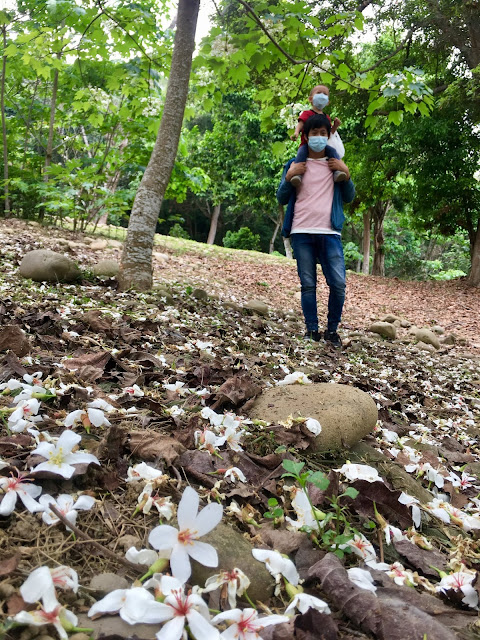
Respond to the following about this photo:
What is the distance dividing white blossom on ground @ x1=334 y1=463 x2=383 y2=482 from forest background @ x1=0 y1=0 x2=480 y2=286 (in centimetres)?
353

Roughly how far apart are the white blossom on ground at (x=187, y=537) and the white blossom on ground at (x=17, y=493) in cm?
34

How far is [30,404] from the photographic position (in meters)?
1.50

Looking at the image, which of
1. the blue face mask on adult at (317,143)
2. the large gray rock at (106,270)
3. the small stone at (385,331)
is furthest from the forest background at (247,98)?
the small stone at (385,331)

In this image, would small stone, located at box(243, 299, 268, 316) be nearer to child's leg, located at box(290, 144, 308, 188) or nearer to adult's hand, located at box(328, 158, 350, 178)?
child's leg, located at box(290, 144, 308, 188)

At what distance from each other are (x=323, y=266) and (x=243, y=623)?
3998 mm

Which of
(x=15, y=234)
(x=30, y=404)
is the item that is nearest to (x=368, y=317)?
(x=15, y=234)

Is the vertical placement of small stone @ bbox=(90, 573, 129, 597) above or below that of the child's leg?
below

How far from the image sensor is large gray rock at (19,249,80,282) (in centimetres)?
463

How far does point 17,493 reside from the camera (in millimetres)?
1112

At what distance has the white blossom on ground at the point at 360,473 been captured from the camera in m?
1.55

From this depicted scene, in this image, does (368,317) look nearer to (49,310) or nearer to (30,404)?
(49,310)

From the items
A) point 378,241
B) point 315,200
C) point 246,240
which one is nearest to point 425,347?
point 315,200

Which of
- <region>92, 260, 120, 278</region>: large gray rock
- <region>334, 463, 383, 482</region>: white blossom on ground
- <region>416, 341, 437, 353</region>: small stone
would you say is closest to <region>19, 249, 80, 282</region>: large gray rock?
<region>92, 260, 120, 278</region>: large gray rock

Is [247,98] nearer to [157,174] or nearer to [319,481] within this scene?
[157,174]
